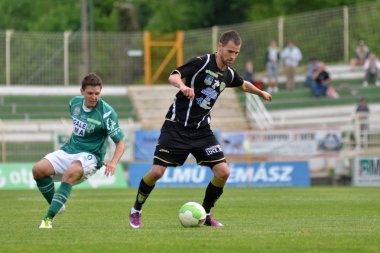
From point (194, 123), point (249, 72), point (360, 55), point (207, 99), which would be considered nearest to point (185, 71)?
point (207, 99)

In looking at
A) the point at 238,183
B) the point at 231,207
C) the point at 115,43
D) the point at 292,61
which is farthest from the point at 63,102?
the point at 231,207

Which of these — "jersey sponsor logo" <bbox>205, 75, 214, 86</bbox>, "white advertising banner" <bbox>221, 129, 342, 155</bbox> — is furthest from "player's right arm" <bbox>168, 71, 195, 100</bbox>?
"white advertising banner" <bbox>221, 129, 342, 155</bbox>

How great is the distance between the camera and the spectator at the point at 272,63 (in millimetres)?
36500

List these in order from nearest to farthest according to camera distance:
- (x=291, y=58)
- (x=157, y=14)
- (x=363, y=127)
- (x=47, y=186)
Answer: (x=47, y=186) → (x=363, y=127) → (x=291, y=58) → (x=157, y=14)

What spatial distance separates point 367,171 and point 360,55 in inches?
395

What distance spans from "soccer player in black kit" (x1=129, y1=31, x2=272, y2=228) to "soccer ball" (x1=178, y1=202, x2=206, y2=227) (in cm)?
31

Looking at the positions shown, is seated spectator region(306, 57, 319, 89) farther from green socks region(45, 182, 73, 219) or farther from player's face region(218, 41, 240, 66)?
green socks region(45, 182, 73, 219)

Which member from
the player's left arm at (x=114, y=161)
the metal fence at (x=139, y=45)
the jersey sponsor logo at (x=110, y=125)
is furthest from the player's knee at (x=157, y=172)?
the metal fence at (x=139, y=45)

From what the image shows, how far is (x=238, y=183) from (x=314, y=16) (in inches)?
447

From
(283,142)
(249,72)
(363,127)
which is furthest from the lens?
(249,72)

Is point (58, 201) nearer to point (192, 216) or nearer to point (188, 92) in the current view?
point (192, 216)

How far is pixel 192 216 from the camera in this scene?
38.9 feet

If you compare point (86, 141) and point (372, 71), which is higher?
point (372, 71)

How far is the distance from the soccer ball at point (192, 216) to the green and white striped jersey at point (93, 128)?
3.92ft
